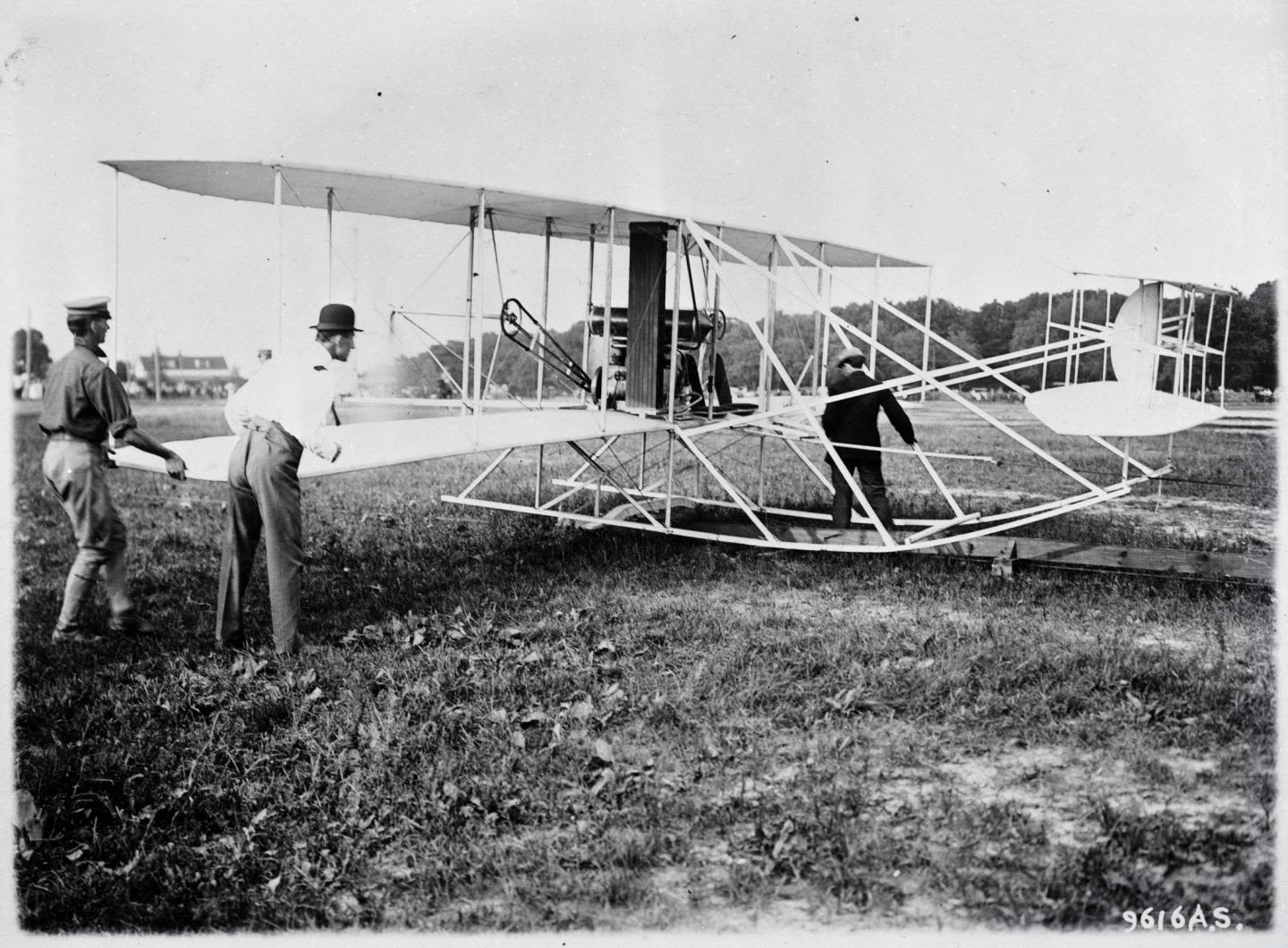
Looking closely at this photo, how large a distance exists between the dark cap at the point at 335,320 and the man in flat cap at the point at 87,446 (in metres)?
1.17

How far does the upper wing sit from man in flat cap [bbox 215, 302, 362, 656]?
18 cm

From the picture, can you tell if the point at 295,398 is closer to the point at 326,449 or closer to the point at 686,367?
the point at 326,449

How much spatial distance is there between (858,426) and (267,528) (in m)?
5.44

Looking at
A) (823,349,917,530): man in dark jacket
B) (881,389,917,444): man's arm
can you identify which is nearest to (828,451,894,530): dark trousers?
(823,349,917,530): man in dark jacket

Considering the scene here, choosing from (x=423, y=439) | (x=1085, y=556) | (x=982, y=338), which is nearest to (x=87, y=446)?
(x=423, y=439)

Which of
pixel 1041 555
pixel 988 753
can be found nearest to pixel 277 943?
pixel 988 753

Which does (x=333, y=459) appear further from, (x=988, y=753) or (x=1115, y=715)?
(x=1115, y=715)

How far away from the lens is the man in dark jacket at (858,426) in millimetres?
8797

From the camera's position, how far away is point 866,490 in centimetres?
902

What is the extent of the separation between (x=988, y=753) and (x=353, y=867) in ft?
9.40

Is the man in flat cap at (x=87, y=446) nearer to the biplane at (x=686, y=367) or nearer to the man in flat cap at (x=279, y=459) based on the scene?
the biplane at (x=686, y=367)

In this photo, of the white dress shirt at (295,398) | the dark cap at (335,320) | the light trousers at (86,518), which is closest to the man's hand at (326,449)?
the white dress shirt at (295,398)

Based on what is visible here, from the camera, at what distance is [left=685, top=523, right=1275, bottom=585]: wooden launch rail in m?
7.25

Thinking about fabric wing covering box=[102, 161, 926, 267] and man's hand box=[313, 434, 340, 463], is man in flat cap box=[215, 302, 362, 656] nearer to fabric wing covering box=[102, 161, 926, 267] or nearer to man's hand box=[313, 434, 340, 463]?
man's hand box=[313, 434, 340, 463]
